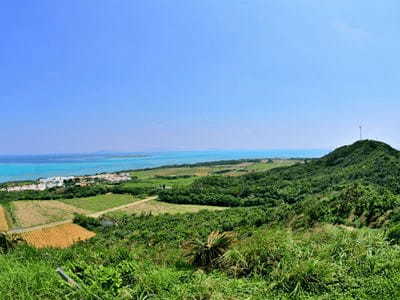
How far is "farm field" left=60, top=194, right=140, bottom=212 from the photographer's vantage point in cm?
4615

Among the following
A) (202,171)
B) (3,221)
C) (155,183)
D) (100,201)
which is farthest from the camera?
(202,171)

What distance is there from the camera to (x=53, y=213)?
135ft

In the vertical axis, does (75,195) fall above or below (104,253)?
below

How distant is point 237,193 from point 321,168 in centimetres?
1875

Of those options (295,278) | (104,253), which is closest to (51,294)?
(104,253)

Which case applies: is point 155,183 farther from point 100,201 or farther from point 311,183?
point 311,183

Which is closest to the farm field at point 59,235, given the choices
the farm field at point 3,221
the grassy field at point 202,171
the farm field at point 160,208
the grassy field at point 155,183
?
the farm field at point 3,221

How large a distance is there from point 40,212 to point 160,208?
613 inches

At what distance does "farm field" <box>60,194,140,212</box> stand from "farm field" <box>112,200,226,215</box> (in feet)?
12.6

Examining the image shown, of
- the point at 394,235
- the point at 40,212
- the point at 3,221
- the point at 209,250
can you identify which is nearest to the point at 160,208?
the point at 40,212

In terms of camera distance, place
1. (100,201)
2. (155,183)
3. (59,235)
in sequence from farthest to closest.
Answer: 1. (155,183)
2. (100,201)
3. (59,235)

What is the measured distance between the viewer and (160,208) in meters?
45.3

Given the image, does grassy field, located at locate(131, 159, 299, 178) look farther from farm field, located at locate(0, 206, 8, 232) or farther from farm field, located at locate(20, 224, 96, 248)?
farm field, located at locate(20, 224, 96, 248)

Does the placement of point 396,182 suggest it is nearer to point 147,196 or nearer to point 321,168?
point 321,168
